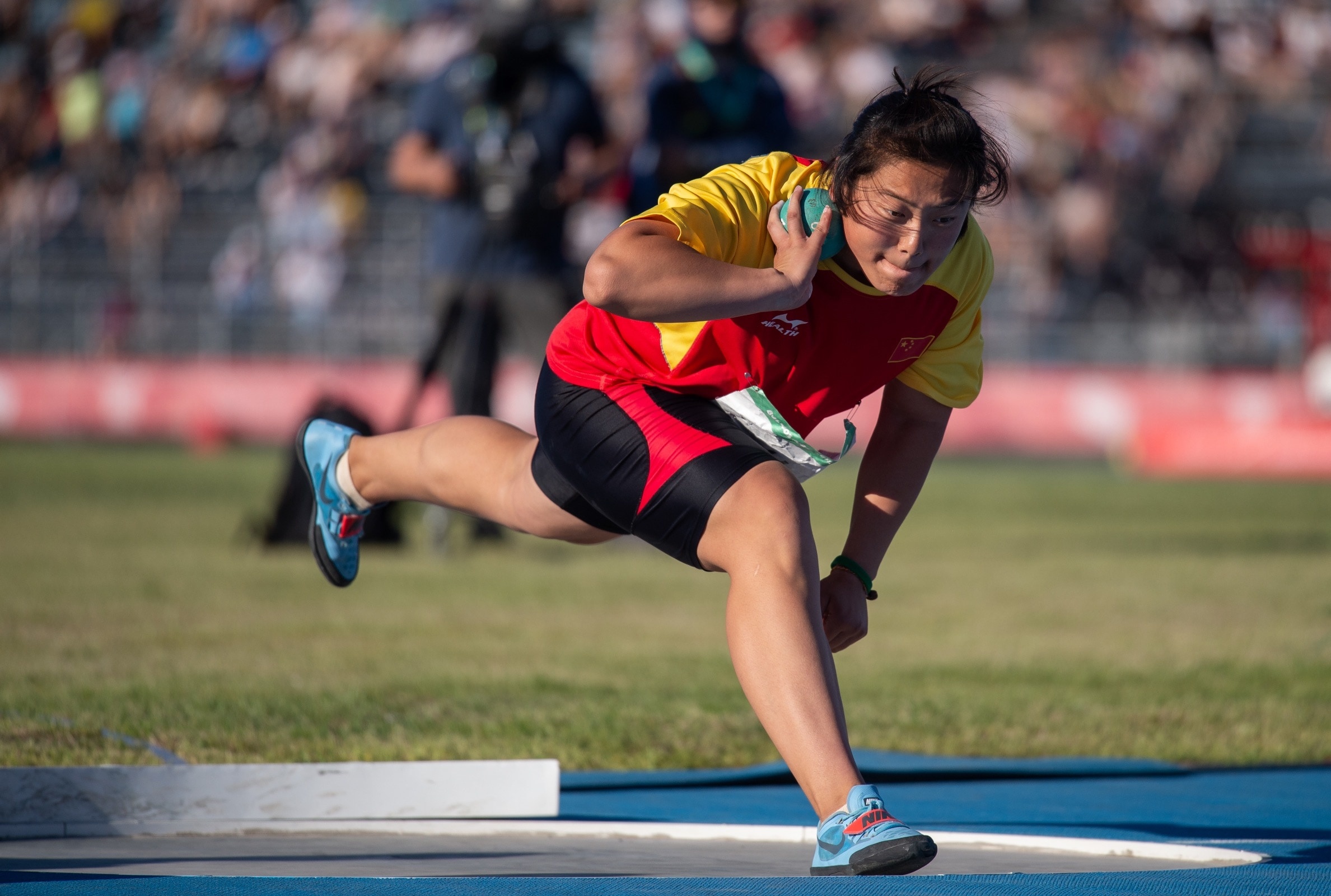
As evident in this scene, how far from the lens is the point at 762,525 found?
107 inches

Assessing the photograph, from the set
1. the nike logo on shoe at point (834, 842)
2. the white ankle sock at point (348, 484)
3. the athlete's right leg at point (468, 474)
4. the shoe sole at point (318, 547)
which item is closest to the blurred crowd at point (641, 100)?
the shoe sole at point (318, 547)

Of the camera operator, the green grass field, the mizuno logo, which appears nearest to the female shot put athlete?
the mizuno logo

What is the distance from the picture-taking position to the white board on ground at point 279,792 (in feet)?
11.0

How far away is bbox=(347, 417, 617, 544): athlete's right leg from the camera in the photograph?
3.42 m

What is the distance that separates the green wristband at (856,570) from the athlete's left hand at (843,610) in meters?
0.01

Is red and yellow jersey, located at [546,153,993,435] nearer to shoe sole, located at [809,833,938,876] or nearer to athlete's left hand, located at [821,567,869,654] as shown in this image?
athlete's left hand, located at [821,567,869,654]

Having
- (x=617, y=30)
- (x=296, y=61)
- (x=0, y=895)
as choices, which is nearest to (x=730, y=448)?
(x=0, y=895)

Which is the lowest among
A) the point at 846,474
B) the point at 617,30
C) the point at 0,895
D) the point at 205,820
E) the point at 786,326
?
the point at 0,895

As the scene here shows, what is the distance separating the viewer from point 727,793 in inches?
156

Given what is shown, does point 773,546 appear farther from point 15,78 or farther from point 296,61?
point 15,78

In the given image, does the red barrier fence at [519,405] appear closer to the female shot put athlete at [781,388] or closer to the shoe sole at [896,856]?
the female shot put athlete at [781,388]

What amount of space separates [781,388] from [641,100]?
14013mm

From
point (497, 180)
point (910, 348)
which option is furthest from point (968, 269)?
point (497, 180)

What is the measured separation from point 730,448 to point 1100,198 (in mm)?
15158
